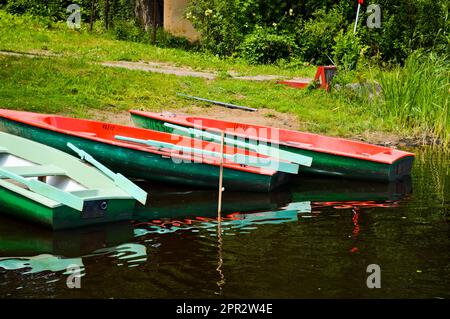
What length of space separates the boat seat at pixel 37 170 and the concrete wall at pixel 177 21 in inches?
656

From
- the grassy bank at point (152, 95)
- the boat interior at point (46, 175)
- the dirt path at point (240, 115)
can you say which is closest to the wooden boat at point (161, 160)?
the boat interior at point (46, 175)

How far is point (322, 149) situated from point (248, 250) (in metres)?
4.39

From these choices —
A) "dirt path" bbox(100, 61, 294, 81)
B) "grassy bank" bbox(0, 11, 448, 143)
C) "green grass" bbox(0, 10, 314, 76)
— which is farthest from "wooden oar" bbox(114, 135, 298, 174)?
"green grass" bbox(0, 10, 314, 76)

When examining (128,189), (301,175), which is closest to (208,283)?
(128,189)

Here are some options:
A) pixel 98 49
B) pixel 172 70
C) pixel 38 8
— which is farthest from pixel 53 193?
pixel 38 8

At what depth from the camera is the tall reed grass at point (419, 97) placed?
1716 cm

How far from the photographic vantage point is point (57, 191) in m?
10.3

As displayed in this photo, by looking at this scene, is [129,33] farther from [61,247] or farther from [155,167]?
[61,247]

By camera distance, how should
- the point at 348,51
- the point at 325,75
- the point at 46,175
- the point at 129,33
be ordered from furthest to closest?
the point at 129,33, the point at 348,51, the point at 325,75, the point at 46,175

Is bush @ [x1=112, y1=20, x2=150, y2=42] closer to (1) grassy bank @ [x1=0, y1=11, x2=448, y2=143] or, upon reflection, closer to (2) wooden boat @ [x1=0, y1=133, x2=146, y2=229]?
(1) grassy bank @ [x1=0, y1=11, x2=448, y2=143]

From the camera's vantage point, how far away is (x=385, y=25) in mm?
24906

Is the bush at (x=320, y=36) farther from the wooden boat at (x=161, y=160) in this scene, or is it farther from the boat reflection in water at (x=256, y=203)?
the wooden boat at (x=161, y=160)
